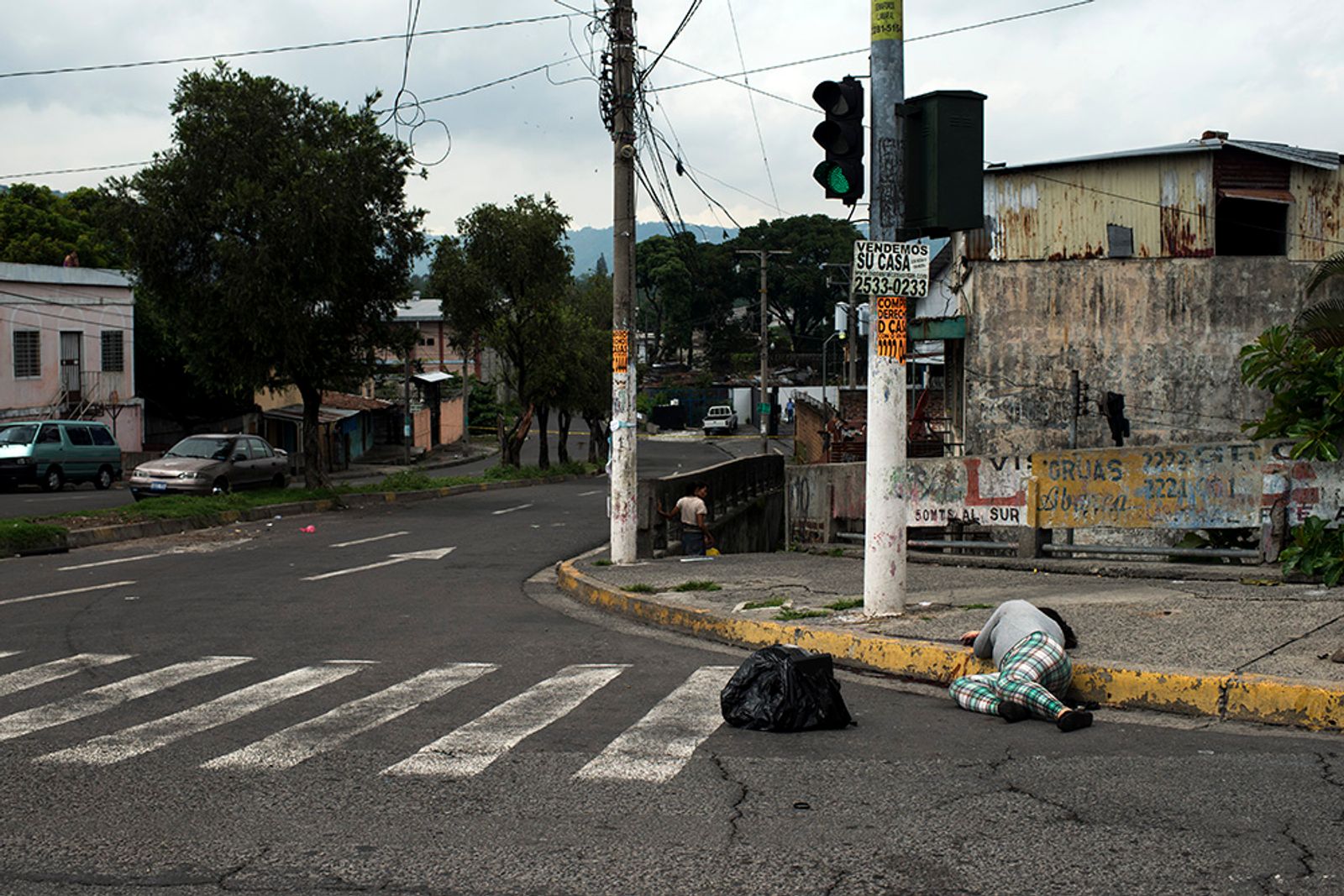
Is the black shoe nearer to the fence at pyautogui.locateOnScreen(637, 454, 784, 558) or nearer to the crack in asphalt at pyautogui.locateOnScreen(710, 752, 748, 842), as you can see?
the crack in asphalt at pyautogui.locateOnScreen(710, 752, 748, 842)

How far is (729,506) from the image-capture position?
23922 mm

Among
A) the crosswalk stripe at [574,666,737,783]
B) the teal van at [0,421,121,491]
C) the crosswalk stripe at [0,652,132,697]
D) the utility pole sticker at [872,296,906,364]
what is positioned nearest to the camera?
the crosswalk stripe at [574,666,737,783]

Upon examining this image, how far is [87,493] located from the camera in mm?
32812

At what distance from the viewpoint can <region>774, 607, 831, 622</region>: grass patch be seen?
34.8 feet

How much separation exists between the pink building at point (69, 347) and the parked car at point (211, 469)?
18149mm

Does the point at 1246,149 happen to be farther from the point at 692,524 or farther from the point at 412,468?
the point at 412,468

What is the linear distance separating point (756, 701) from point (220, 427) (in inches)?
2028

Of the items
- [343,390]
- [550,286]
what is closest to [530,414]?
[550,286]

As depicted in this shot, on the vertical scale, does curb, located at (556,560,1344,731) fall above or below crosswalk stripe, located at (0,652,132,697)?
above

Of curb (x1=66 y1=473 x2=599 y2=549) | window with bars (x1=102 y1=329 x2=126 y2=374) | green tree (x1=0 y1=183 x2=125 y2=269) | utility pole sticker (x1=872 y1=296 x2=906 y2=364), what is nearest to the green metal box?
utility pole sticker (x1=872 y1=296 x2=906 y2=364)

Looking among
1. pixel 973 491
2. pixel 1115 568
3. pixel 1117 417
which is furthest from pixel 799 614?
pixel 1117 417

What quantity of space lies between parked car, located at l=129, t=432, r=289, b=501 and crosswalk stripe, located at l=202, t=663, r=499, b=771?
19382mm

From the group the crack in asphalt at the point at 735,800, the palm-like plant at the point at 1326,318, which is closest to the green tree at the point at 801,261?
the palm-like plant at the point at 1326,318

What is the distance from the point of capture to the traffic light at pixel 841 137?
9.62 meters
